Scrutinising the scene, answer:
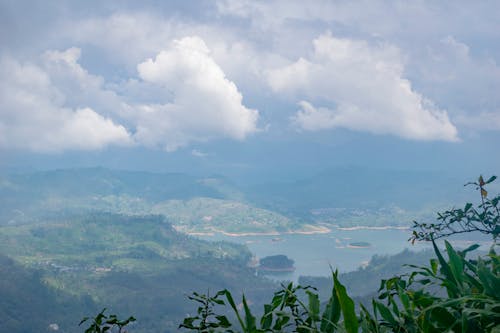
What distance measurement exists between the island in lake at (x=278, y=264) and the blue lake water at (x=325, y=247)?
3.64 feet

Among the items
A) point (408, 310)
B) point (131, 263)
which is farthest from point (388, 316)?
point (131, 263)

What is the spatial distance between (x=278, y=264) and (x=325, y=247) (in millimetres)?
18805

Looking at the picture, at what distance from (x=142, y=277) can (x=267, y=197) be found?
12347 centimetres

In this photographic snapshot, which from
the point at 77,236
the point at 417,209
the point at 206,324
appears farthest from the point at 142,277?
the point at 417,209

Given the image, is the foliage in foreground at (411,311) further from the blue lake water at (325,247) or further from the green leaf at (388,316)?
the blue lake water at (325,247)

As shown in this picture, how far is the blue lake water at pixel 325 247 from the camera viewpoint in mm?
76588

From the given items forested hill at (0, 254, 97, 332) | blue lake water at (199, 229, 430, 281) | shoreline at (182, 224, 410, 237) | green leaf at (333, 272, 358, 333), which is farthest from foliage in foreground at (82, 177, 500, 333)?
shoreline at (182, 224, 410, 237)

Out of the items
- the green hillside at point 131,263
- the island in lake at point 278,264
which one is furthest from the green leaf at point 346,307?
the island in lake at point 278,264

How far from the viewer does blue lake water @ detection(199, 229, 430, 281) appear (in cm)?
7659

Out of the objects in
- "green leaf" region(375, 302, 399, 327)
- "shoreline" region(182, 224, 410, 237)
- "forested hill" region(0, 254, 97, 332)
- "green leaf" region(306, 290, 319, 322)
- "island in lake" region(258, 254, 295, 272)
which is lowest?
"green leaf" region(375, 302, 399, 327)

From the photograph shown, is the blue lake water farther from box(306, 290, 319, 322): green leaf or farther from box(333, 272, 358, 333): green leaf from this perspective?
box(333, 272, 358, 333): green leaf

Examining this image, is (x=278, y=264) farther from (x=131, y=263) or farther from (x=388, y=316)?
(x=388, y=316)

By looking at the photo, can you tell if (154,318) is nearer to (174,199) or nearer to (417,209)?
(417,209)

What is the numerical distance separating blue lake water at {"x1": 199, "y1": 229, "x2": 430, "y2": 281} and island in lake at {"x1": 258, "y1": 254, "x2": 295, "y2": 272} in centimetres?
111
